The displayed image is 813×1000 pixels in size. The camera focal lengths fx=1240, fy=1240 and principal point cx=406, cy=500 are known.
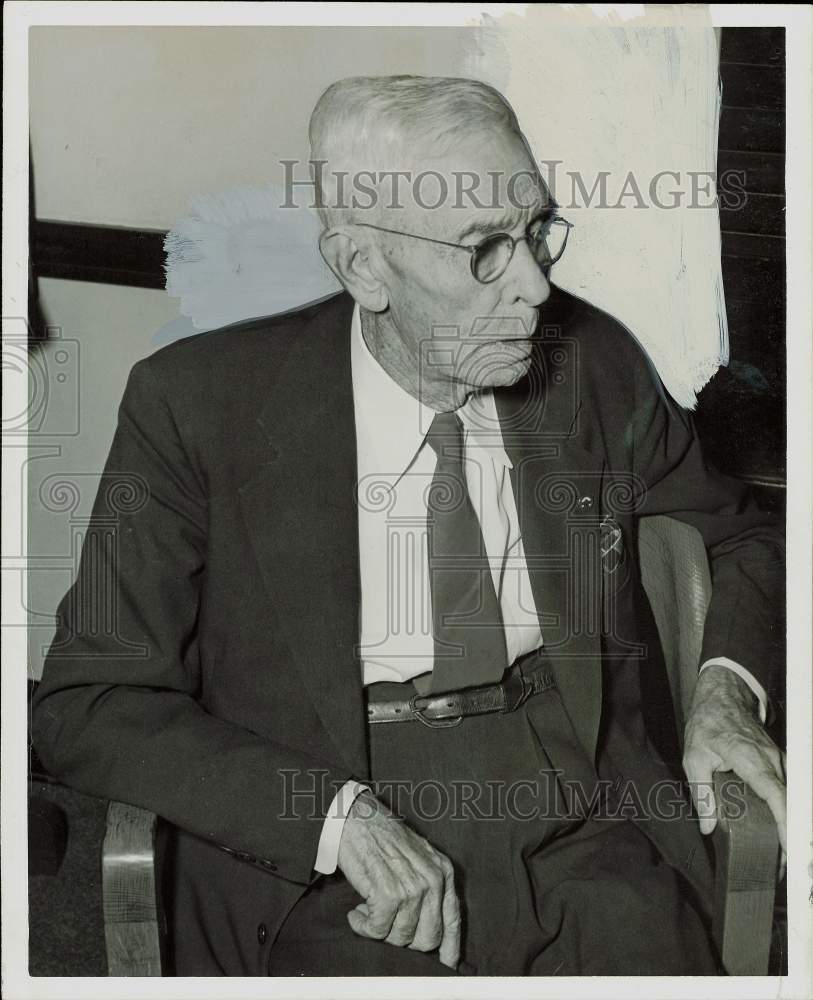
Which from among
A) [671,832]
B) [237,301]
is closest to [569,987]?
[671,832]

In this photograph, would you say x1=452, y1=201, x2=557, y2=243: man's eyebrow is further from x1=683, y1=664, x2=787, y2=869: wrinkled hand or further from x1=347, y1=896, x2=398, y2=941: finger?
x1=347, y1=896, x2=398, y2=941: finger

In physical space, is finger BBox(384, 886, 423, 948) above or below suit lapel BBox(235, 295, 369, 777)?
below

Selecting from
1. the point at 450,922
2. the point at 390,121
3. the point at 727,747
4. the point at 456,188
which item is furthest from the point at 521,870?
the point at 390,121

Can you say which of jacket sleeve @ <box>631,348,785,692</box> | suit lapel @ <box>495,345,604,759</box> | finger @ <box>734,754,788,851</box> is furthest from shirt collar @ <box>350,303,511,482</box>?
finger @ <box>734,754,788,851</box>

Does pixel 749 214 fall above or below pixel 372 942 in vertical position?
above

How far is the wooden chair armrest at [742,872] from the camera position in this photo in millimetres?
1961

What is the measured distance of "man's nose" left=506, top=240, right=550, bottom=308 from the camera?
75.5 inches

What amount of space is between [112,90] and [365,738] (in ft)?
3.65

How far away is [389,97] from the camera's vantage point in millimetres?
1911

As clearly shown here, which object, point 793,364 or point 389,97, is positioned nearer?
point 389,97

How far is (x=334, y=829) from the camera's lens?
6.30ft

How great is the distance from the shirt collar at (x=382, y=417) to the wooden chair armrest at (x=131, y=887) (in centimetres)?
64

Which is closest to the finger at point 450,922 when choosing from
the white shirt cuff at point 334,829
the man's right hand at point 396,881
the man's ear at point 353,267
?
the man's right hand at point 396,881

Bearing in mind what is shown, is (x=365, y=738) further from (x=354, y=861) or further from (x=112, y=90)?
(x=112, y=90)
